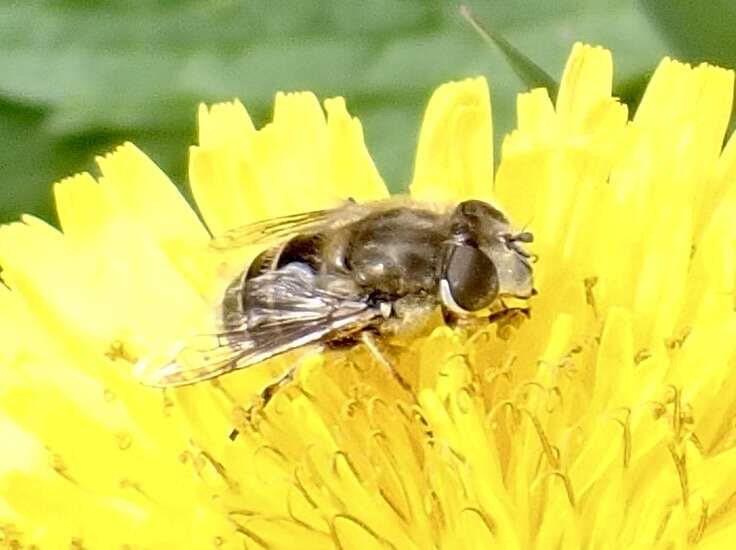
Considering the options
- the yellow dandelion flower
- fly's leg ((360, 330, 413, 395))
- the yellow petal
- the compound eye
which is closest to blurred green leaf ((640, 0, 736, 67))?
the yellow dandelion flower

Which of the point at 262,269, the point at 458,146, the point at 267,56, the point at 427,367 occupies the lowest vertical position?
the point at 427,367

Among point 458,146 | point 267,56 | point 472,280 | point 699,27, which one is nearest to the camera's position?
point 472,280

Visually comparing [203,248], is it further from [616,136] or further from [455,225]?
[616,136]

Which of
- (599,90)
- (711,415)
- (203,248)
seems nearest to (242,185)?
(203,248)

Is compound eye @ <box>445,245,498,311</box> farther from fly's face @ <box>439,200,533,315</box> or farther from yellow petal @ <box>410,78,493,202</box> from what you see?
yellow petal @ <box>410,78,493,202</box>

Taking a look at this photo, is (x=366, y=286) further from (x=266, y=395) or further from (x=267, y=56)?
(x=267, y=56)

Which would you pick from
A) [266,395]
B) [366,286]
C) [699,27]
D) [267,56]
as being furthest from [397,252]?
[267,56]

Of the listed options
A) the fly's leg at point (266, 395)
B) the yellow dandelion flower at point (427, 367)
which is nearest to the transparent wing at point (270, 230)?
the yellow dandelion flower at point (427, 367)
